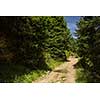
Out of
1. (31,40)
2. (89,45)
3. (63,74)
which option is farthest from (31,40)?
(89,45)

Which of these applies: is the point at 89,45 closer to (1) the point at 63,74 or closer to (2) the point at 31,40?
(1) the point at 63,74

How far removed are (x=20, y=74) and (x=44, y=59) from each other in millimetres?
848

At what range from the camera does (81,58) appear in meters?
10.1

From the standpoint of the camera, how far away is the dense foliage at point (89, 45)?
A: 392 inches

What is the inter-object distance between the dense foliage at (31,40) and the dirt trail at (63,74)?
322mm

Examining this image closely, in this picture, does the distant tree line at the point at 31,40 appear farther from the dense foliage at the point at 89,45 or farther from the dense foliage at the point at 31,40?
the dense foliage at the point at 89,45

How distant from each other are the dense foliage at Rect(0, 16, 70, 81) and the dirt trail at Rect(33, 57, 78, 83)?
1.06 feet

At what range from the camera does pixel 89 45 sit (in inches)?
396

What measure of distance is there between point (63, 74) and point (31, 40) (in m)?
1.36

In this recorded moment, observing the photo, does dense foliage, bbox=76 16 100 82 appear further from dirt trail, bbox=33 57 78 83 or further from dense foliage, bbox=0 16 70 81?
dense foliage, bbox=0 16 70 81

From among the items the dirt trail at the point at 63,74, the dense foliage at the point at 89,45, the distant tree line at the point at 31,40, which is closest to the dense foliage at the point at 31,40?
the distant tree line at the point at 31,40
